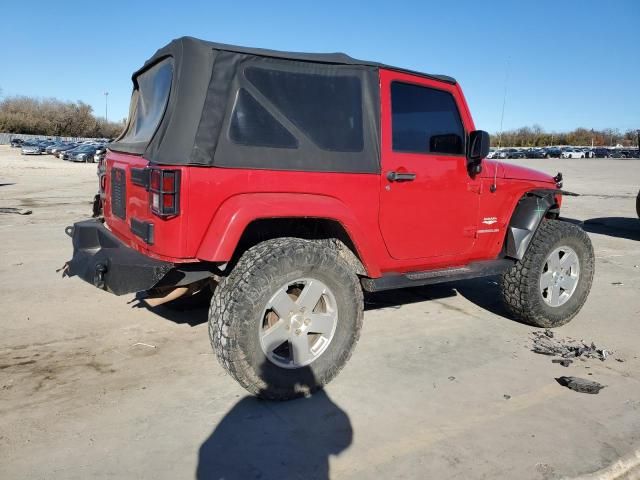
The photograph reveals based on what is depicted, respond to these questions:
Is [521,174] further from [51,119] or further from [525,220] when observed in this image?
[51,119]

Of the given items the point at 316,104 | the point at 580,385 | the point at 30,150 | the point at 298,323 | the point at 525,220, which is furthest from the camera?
the point at 30,150

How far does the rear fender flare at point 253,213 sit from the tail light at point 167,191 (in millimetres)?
236

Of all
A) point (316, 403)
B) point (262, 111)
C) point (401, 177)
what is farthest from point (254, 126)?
point (316, 403)

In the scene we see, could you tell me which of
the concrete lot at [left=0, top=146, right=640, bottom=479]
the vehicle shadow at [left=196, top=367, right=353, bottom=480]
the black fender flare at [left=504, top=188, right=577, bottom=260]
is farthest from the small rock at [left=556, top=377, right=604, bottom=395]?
the vehicle shadow at [left=196, top=367, right=353, bottom=480]

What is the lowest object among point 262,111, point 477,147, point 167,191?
point 167,191

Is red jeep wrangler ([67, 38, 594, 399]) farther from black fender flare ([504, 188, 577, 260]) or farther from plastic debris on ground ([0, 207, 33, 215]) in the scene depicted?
plastic debris on ground ([0, 207, 33, 215])

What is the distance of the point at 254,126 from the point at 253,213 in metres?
0.56

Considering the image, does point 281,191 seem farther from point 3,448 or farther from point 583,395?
point 583,395

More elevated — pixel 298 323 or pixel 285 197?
pixel 285 197

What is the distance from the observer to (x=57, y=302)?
5.11 meters

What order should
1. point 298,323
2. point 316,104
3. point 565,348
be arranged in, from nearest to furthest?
1. point 298,323
2. point 316,104
3. point 565,348

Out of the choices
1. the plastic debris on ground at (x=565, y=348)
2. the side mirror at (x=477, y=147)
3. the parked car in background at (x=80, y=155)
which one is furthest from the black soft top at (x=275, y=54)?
the parked car in background at (x=80, y=155)

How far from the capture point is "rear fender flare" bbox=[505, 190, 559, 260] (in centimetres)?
462

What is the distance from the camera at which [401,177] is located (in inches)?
149
